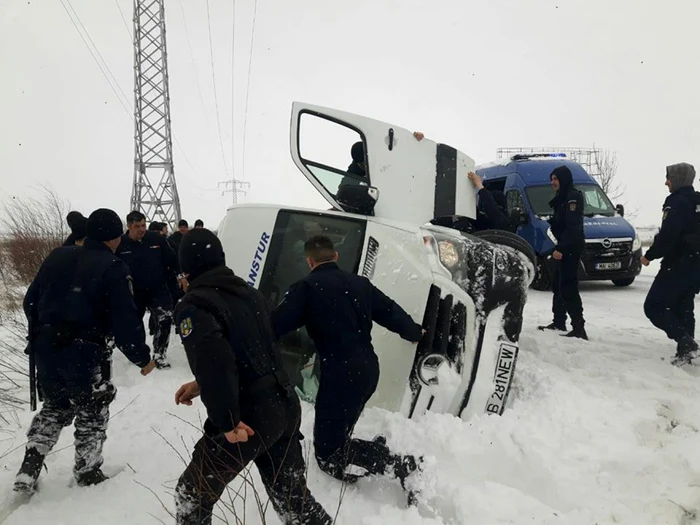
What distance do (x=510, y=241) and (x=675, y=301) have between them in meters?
1.87

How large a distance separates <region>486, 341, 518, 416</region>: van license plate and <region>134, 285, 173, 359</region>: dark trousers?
13.2 feet

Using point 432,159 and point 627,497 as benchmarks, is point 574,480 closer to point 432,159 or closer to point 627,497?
point 627,497

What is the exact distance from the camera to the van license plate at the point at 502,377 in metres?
3.09

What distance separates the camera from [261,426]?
2.08m

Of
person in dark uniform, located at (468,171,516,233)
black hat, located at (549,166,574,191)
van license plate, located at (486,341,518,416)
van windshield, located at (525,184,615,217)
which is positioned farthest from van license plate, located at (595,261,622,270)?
van license plate, located at (486,341,518,416)

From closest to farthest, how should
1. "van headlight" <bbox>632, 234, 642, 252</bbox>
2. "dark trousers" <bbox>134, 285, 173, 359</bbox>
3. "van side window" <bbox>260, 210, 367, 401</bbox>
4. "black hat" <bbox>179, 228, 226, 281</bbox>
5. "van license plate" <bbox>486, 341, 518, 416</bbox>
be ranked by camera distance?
1. "black hat" <bbox>179, 228, 226, 281</bbox>
2. "van license plate" <bbox>486, 341, 518, 416</bbox>
3. "van side window" <bbox>260, 210, 367, 401</bbox>
4. "dark trousers" <bbox>134, 285, 173, 359</bbox>
5. "van headlight" <bbox>632, 234, 642, 252</bbox>

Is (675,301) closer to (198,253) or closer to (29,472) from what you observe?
(198,253)

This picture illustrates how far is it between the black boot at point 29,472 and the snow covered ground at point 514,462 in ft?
0.31

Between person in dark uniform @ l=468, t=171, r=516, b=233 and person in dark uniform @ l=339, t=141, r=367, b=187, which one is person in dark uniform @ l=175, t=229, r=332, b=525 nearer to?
person in dark uniform @ l=339, t=141, r=367, b=187

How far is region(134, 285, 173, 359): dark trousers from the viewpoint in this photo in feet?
18.2

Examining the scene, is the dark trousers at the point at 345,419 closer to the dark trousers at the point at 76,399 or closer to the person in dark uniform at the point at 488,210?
the dark trousers at the point at 76,399

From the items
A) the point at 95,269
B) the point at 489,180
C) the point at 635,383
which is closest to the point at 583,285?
the point at 489,180

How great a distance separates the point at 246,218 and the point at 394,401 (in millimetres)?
1948

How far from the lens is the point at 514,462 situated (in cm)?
270
